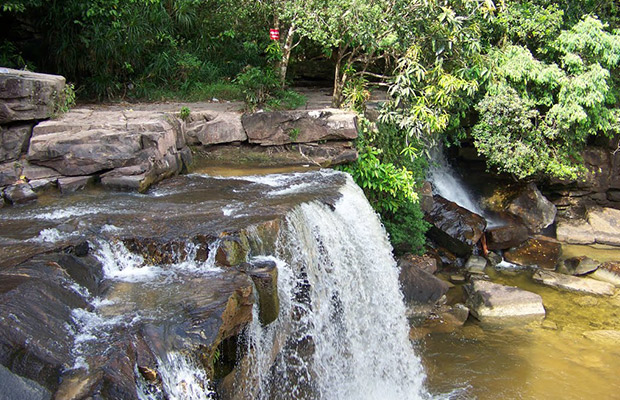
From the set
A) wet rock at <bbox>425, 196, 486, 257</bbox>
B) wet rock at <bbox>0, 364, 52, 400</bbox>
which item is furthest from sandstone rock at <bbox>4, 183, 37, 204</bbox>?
wet rock at <bbox>425, 196, 486, 257</bbox>

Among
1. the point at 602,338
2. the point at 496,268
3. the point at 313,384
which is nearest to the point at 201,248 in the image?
the point at 313,384

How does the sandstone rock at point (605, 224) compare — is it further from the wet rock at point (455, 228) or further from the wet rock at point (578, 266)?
the wet rock at point (455, 228)

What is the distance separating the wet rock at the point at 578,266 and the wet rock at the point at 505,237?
864 millimetres

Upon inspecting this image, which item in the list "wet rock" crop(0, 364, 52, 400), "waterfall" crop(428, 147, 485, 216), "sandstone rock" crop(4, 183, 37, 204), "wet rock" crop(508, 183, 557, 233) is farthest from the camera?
"waterfall" crop(428, 147, 485, 216)

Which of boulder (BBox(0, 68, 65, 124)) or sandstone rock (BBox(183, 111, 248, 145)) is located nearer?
boulder (BBox(0, 68, 65, 124))

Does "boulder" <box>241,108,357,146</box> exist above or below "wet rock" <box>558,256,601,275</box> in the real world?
above

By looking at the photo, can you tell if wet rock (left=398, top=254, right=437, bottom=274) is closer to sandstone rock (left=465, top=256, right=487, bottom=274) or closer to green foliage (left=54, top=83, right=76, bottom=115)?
sandstone rock (left=465, top=256, right=487, bottom=274)

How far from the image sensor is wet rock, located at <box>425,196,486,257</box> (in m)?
9.73

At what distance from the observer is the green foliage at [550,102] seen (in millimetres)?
10023

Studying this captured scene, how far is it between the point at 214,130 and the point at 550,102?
651 cm

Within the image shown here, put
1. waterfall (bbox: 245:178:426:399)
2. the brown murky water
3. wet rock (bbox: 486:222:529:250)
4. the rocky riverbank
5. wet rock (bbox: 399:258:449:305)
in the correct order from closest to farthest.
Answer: waterfall (bbox: 245:178:426:399) < the brown murky water < the rocky riverbank < wet rock (bbox: 399:258:449:305) < wet rock (bbox: 486:222:529:250)

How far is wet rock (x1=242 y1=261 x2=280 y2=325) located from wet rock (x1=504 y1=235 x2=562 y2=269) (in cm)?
683

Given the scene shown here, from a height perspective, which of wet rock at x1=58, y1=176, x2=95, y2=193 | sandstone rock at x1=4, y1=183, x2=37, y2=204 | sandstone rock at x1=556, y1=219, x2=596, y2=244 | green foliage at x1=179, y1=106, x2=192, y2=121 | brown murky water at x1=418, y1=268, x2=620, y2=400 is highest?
green foliage at x1=179, y1=106, x2=192, y2=121

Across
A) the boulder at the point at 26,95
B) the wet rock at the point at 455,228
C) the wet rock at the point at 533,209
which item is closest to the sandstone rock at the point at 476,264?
the wet rock at the point at 455,228
